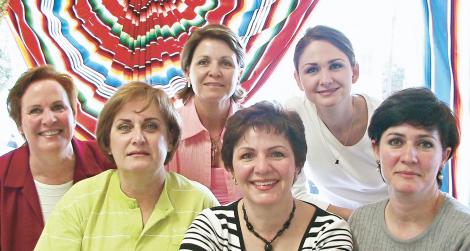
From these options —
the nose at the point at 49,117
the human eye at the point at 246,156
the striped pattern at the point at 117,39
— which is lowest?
the human eye at the point at 246,156

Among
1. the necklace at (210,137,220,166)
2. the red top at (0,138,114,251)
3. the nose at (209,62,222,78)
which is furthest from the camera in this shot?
→ the necklace at (210,137,220,166)

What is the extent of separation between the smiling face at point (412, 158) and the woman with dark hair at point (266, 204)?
230mm

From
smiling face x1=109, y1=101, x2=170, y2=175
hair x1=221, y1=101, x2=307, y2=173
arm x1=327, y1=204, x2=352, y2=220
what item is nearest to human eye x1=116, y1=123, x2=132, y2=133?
smiling face x1=109, y1=101, x2=170, y2=175

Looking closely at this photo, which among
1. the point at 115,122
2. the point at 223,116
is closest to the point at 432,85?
the point at 223,116

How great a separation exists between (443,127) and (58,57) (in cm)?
196

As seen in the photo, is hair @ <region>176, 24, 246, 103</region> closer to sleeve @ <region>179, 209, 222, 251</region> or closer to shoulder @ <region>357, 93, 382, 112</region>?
shoulder @ <region>357, 93, 382, 112</region>

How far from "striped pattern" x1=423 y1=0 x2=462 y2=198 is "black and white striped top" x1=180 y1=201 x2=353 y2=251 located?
110cm

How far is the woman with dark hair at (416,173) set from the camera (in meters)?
1.38

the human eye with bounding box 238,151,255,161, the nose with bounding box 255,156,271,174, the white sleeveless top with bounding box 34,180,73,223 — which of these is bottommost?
the white sleeveless top with bounding box 34,180,73,223

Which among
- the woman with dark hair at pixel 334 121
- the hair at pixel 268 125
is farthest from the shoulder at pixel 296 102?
the hair at pixel 268 125

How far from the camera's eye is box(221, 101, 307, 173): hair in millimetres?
1514

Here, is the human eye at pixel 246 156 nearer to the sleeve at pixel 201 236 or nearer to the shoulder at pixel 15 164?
the sleeve at pixel 201 236

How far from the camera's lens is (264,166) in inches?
57.1

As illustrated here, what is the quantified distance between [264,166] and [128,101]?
1.70ft
